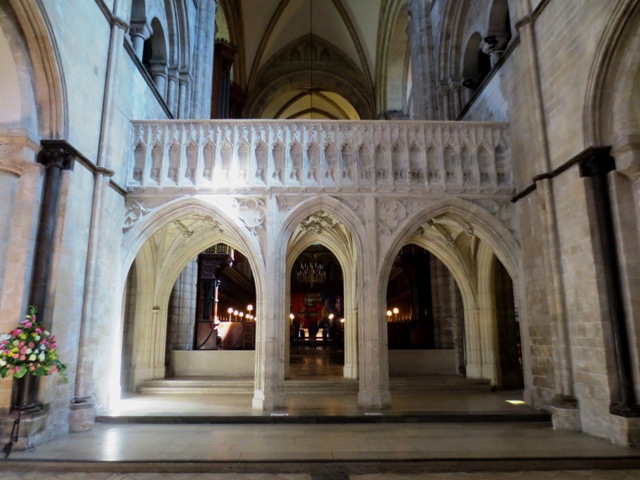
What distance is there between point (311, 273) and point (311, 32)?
1302 centimetres

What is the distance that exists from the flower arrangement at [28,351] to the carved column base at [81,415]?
1139mm

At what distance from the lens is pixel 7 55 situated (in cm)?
572

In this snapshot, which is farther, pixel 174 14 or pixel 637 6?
pixel 174 14

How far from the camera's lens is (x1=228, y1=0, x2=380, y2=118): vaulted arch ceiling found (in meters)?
19.0

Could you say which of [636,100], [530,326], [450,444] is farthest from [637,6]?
[450,444]

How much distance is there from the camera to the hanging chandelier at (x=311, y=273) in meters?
25.5

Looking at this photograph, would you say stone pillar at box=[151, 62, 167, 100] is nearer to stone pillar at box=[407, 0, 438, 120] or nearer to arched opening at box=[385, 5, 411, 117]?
stone pillar at box=[407, 0, 438, 120]

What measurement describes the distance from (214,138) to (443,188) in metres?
4.60

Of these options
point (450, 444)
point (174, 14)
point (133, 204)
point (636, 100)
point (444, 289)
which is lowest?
point (450, 444)

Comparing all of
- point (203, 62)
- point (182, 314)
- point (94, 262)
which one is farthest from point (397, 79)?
point (94, 262)

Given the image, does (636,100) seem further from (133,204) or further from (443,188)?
(133,204)

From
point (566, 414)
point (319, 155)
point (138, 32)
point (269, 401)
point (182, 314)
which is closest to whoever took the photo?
point (566, 414)

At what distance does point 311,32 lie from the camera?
21625 millimetres

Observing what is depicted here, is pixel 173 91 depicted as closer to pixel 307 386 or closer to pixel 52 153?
pixel 52 153
